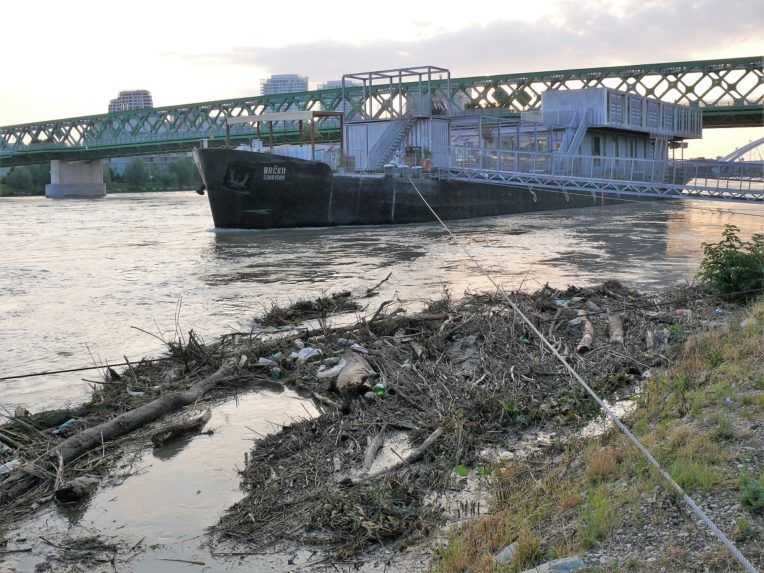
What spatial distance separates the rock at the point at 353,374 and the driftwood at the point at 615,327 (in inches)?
127

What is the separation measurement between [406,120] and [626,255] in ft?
60.4

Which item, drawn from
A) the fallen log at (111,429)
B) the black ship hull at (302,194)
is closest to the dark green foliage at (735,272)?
the fallen log at (111,429)

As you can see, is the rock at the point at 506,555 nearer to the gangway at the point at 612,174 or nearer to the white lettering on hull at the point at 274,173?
the gangway at the point at 612,174

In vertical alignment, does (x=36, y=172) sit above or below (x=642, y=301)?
above

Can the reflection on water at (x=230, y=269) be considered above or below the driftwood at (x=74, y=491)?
above

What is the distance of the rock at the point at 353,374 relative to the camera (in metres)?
8.23

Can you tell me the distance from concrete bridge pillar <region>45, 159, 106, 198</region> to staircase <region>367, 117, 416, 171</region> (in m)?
67.5

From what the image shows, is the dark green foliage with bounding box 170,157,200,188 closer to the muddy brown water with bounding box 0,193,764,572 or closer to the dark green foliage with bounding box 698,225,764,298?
the muddy brown water with bounding box 0,193,764,572

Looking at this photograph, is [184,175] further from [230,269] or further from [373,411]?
[373,411]

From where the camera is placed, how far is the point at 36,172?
377ft

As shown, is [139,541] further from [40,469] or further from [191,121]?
[191,121]

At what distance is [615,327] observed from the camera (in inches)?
408

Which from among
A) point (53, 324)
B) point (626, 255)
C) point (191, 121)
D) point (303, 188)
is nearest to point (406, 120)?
point (303, 188)

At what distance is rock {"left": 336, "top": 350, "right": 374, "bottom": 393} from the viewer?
8.23m
